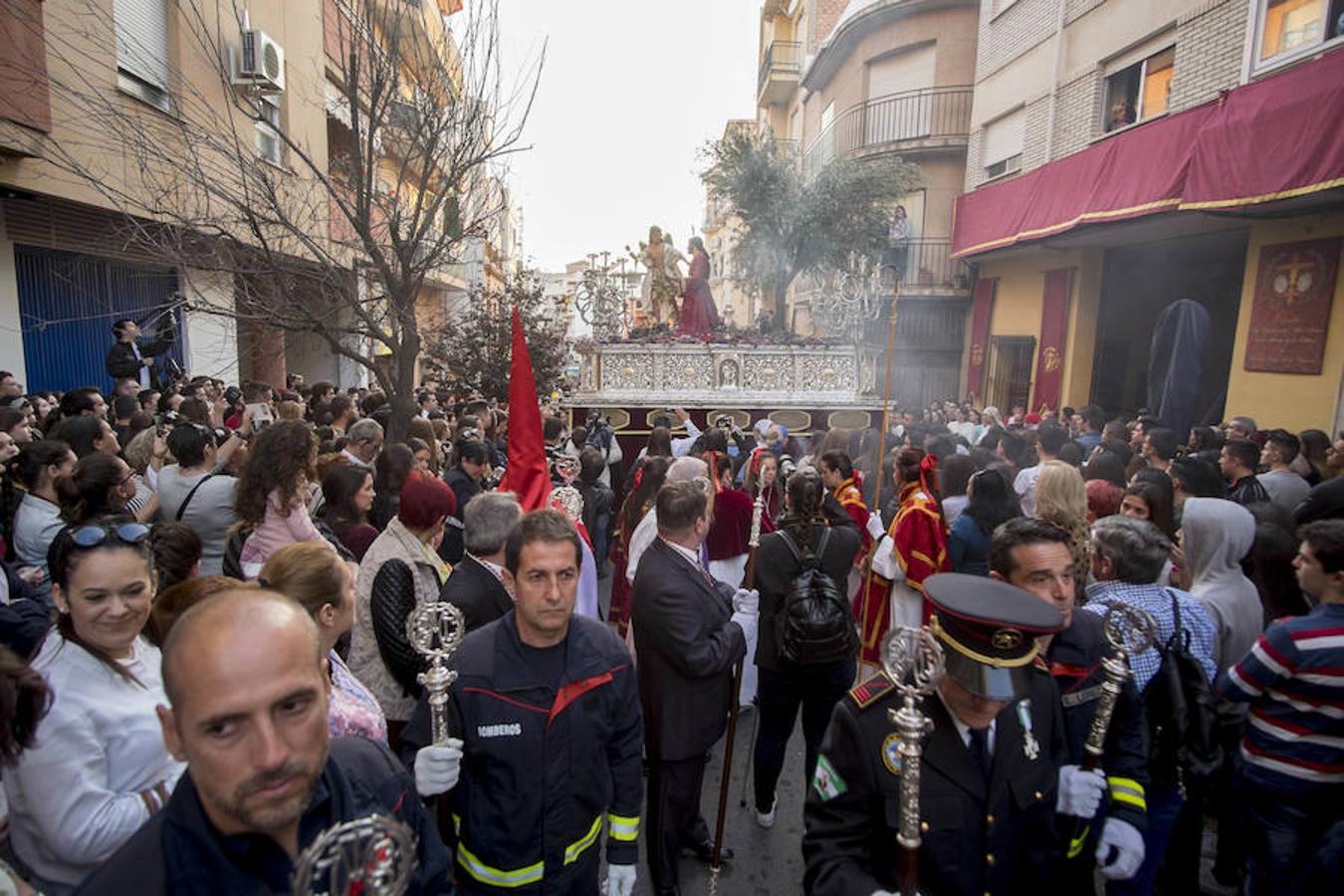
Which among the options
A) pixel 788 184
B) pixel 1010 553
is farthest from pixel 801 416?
pixel 1010 553

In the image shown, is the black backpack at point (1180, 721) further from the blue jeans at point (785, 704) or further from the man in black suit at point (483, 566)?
the man in black suit at point (483, 566)

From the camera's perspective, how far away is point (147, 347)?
22.9 feet

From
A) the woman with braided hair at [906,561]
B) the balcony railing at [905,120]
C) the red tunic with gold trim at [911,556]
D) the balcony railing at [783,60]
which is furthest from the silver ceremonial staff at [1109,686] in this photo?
the balcony railing at [783,60]

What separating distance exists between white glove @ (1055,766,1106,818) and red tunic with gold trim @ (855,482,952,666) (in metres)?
2.04

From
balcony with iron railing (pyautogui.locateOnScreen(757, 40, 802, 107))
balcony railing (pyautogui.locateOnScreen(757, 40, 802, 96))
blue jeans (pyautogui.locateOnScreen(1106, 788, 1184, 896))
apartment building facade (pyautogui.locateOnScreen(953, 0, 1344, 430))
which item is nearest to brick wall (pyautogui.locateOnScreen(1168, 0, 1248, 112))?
apartment building facade (pyautogui.locateOnScreen(953, 0, 1344, 430))

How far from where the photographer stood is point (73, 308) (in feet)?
30.7

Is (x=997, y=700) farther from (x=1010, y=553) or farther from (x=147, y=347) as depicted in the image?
(x=147, y=347)

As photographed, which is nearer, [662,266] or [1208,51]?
[1208,51]

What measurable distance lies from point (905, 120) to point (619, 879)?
20.8 m

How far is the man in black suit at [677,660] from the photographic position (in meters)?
3.07

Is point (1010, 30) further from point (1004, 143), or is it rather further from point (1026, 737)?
point (1026, 737)

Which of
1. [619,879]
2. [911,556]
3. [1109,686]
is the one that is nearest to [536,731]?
[619,879]

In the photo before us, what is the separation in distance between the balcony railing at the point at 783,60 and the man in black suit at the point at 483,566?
30913 millimetres

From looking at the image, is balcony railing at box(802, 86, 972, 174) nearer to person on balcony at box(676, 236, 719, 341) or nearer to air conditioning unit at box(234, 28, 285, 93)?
person on balcony at box(676, 236, 719, 341)
